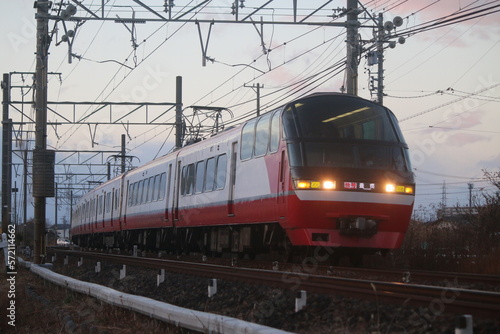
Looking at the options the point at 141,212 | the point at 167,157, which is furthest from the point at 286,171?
the point at 141,212

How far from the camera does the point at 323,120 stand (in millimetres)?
13852

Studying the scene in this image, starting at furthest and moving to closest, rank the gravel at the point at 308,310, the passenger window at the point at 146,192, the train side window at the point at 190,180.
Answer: the passenger window at the point at 146,192 < the train side window at the point at 190,180 < the gravel at the point at 308,310

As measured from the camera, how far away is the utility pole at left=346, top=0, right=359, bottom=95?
731 inches

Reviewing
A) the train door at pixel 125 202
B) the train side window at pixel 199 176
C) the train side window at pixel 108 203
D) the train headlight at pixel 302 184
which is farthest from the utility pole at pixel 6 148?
the train headlight at pixel 302 184

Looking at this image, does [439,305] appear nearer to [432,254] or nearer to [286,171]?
[286,171]

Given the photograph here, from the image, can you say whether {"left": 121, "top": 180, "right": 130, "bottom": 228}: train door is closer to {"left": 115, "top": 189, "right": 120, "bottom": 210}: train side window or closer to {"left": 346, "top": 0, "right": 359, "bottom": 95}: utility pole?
{"left": 115, "top": 189, "right": 120, "bottom": 210}: train side window

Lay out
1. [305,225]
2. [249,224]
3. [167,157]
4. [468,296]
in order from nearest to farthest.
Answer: [468,296] → [305,225] → [249,224] → [167,157]

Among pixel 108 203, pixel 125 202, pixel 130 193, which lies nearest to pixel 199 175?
pixel 130 193

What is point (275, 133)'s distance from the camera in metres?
14.2

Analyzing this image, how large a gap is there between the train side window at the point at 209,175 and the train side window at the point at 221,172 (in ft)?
1.10

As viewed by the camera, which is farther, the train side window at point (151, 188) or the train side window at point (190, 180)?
the train side window at point (151, 188)

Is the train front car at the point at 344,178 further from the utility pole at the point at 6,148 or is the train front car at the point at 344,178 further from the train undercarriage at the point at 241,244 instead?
the utility pole at the point at 6,148

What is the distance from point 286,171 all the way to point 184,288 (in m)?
2.83

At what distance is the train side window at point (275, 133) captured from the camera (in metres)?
14.1
